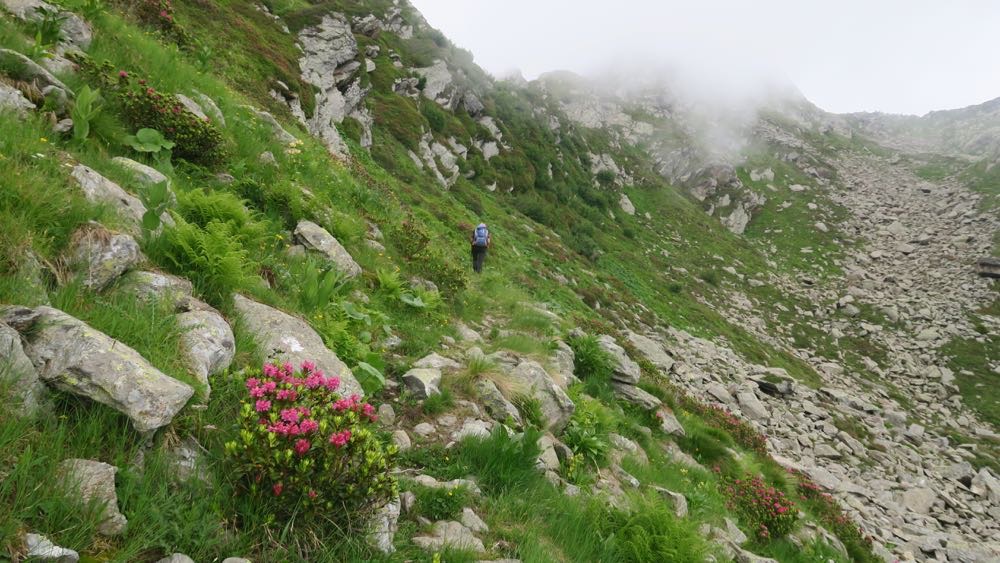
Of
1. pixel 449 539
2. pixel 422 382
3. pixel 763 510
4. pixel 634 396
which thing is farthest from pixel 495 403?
pixel 763 510

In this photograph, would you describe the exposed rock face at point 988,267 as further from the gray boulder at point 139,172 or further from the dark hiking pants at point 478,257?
the gray boulder at point 139,172

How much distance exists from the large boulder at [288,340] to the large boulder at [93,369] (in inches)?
55.8

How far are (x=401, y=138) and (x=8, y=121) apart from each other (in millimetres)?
29972

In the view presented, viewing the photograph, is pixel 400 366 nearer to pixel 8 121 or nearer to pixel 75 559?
pixel 75 559

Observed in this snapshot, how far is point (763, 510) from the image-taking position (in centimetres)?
877

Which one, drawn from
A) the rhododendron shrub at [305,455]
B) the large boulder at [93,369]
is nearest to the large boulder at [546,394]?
the rhododendron shrub at [305,455]

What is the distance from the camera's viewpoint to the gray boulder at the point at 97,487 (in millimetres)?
2437

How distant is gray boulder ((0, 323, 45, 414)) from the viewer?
2.59 metres

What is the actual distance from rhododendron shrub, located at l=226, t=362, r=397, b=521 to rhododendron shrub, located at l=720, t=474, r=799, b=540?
309 inches

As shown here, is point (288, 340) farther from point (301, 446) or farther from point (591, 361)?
point (591, 361)

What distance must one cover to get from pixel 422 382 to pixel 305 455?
9.74ft

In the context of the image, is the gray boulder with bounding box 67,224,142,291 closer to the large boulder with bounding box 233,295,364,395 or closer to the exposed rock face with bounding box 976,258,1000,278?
the large boulder with bounding box 233,295,364,395

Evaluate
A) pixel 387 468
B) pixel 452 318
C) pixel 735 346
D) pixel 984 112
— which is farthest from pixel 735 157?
pixel 984 112

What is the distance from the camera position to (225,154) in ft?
28.7
